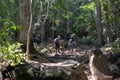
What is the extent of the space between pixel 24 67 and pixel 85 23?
1264 inches

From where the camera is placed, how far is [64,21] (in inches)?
1594

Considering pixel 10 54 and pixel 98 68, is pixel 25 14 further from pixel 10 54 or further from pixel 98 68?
pixel 10 54

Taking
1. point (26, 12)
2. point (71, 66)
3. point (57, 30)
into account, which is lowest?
point (57, 30)

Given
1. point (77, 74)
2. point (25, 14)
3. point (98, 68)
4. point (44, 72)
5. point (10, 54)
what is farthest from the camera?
point (25, 14)

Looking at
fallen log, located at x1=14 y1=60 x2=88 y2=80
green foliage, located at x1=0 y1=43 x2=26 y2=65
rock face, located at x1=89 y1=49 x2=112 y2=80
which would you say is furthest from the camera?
rock face, located at x1=89 y1=49 x2=112 y2=80

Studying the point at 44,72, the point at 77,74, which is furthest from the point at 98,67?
the point at 44,72

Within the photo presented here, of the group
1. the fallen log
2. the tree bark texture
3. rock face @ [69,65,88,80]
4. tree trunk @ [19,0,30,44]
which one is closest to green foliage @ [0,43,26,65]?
the fallen log

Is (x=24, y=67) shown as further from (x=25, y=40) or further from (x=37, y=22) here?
(x=37, y=22)

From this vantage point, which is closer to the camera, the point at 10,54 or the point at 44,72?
the point at 10,54

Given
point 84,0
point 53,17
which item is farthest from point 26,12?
point 84,0

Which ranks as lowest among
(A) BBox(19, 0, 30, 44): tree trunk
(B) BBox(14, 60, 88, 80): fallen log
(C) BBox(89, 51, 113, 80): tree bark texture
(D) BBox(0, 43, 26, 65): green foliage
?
(C) BBox(89, 51, 113, 80): tree bark texture

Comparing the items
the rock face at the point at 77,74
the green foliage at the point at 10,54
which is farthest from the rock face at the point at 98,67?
the green foliage at the point at 10,54

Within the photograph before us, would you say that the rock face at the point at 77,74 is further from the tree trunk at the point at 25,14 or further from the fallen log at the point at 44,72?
the tree trunk at the point at 25,14

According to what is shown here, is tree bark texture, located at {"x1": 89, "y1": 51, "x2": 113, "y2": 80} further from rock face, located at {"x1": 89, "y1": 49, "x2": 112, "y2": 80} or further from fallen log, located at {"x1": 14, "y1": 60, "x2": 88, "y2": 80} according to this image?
fallen log, located at {"x1": 14, "y1": 60, "x2": 88, "y2": 80}
